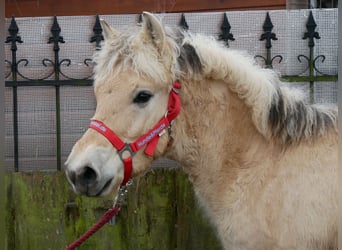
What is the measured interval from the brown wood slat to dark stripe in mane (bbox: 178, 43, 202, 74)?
10.1ft

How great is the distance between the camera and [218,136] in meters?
3.34

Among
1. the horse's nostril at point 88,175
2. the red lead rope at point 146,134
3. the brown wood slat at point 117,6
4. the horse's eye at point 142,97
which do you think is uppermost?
the brown wood slat at point 117,6

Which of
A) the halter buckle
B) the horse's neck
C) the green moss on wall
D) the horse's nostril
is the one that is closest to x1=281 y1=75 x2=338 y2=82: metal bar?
the green moss on wall

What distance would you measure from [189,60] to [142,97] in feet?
1.30

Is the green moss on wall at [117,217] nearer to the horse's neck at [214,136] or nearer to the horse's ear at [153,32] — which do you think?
the horse's neck at [214,136]

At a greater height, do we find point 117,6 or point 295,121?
point 117,6

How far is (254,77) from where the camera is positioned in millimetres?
3322

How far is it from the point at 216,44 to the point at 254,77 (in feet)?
1.06

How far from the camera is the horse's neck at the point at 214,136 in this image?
3.30 metres

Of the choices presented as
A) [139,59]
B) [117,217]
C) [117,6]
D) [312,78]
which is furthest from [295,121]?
[117,6]

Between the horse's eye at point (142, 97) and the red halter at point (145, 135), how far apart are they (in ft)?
0.48

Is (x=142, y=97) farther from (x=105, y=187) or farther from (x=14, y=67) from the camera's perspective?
(x=14, y=67)

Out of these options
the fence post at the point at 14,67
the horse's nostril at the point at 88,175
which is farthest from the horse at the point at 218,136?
the fence post at the point at 14,67

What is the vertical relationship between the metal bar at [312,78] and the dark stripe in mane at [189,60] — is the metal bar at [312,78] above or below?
below
